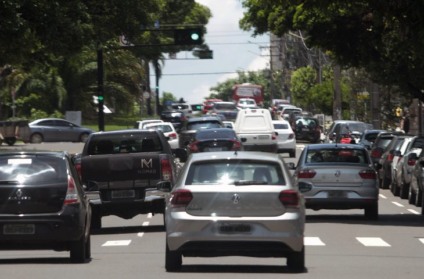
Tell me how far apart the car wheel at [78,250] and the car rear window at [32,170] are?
36.1 inches

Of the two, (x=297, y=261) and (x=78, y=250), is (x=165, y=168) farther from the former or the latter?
(x=297, y=261)

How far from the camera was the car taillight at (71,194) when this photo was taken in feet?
54.9

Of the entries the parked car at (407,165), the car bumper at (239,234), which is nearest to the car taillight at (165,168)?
the car bumper at (239,234)

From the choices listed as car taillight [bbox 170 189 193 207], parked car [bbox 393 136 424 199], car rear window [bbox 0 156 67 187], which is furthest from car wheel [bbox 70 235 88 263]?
parked car [bbox 393 136 424 199]

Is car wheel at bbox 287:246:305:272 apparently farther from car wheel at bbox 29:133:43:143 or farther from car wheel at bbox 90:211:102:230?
car wheel at bbox 29:133:43:143

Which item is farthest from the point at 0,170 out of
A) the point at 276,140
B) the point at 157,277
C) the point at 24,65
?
the point at 276,140

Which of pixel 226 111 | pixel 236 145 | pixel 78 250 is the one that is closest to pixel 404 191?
pixel 236 145

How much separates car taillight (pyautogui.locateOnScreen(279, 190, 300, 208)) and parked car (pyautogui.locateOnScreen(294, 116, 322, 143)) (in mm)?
52134

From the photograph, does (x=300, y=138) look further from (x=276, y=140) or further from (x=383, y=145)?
(x=383, y=145)

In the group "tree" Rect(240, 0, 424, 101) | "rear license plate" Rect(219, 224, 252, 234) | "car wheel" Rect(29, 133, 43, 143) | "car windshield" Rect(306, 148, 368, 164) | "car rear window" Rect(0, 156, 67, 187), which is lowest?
"car wheel" Rect(29, 133, 43, 143)

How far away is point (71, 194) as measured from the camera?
1677 centimetres

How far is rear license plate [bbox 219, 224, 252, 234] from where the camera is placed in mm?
15148

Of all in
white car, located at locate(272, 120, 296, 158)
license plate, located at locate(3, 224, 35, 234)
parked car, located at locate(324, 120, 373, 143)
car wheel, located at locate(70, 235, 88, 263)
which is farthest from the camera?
white car, located at locate(272, 120, 296, 158)

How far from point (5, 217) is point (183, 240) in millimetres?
2809
